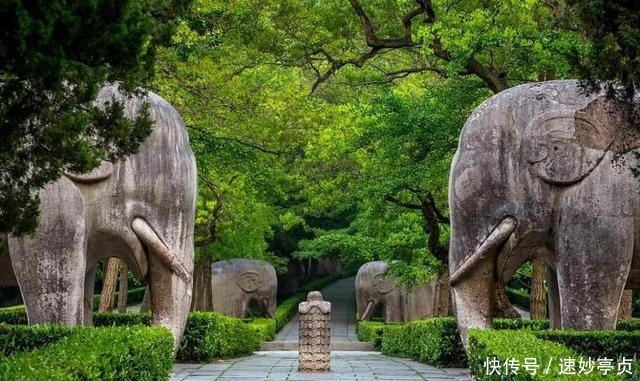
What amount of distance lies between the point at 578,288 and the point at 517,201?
3.70 feet

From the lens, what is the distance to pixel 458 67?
1480 centimetres

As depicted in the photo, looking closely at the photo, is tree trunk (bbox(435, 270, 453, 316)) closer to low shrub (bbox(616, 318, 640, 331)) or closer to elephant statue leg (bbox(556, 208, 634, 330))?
low shrub (bbox(616, 318, 640, 331))

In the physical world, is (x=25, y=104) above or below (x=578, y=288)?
above

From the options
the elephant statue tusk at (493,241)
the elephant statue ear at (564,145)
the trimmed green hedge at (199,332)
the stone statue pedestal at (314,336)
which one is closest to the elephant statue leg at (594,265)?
the elephant statue ear at (564,145)

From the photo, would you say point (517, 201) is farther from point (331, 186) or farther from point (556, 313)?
point (331, 186)

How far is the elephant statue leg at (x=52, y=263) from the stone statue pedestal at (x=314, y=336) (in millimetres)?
4643

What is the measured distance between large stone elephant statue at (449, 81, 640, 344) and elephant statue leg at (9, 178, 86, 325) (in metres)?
4.14

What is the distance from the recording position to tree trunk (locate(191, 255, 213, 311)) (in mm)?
Answer: 27094

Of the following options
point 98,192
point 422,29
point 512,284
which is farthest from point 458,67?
point 512,284

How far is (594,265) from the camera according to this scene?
10641 millimetres

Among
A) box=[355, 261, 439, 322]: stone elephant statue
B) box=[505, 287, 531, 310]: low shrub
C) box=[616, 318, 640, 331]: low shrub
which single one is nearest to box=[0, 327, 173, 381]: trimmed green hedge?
box=[616, 318, 640, 331]: low shrub

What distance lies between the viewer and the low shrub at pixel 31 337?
32.1 ft

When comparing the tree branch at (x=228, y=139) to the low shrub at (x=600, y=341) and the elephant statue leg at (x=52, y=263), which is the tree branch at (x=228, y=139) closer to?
the elephant statue leg at (x=52, y=263)

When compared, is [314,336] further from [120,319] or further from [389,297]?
[389,297]
